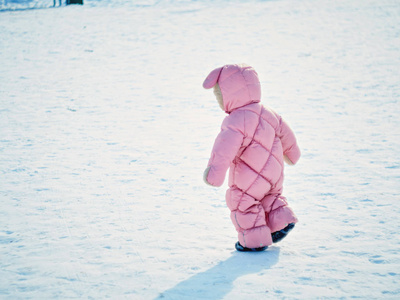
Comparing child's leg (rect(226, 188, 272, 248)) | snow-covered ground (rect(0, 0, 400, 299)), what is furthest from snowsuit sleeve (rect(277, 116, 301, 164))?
snow-covered ground (rect(0, 0, 400, 299))

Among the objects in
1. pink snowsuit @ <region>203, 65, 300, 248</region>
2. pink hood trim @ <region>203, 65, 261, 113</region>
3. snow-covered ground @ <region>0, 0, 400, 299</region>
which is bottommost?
snow-covered ground @ <region>0, 0, 400, 299</region>

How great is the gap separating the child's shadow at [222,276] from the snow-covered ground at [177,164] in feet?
0.04

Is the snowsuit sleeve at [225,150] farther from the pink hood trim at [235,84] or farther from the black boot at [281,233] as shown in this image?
the black boot at [281,233]

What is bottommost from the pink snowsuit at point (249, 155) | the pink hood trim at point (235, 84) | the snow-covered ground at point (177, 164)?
the snow-covered ground at point (177, 164)

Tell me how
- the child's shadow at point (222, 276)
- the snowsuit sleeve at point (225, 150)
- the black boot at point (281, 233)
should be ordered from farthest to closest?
the black boot at point (281, 233)
the snowsuit sleeve at point (225, 150)
the child's shadow at point (222, 276)

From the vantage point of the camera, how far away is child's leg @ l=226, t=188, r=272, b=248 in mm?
3279

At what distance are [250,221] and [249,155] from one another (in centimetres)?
44

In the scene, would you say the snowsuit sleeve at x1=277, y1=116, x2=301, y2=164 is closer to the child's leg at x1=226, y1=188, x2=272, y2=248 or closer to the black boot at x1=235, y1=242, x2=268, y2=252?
the child's leg at x1=226, y1=188, x2=272, y2=248

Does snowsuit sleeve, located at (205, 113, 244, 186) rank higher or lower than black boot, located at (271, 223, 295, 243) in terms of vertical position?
higher

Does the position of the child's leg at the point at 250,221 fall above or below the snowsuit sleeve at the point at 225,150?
below

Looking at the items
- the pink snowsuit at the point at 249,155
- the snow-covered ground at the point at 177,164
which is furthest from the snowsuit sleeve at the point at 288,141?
the snow-covered ground at the point at 177,164

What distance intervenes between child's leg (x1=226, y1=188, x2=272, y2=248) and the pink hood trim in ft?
1.99

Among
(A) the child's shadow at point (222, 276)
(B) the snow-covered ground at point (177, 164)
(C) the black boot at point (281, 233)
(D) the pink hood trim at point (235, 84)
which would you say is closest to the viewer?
(A) the child's shadow at point (222, 276)

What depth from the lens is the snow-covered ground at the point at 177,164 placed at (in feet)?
9.98
